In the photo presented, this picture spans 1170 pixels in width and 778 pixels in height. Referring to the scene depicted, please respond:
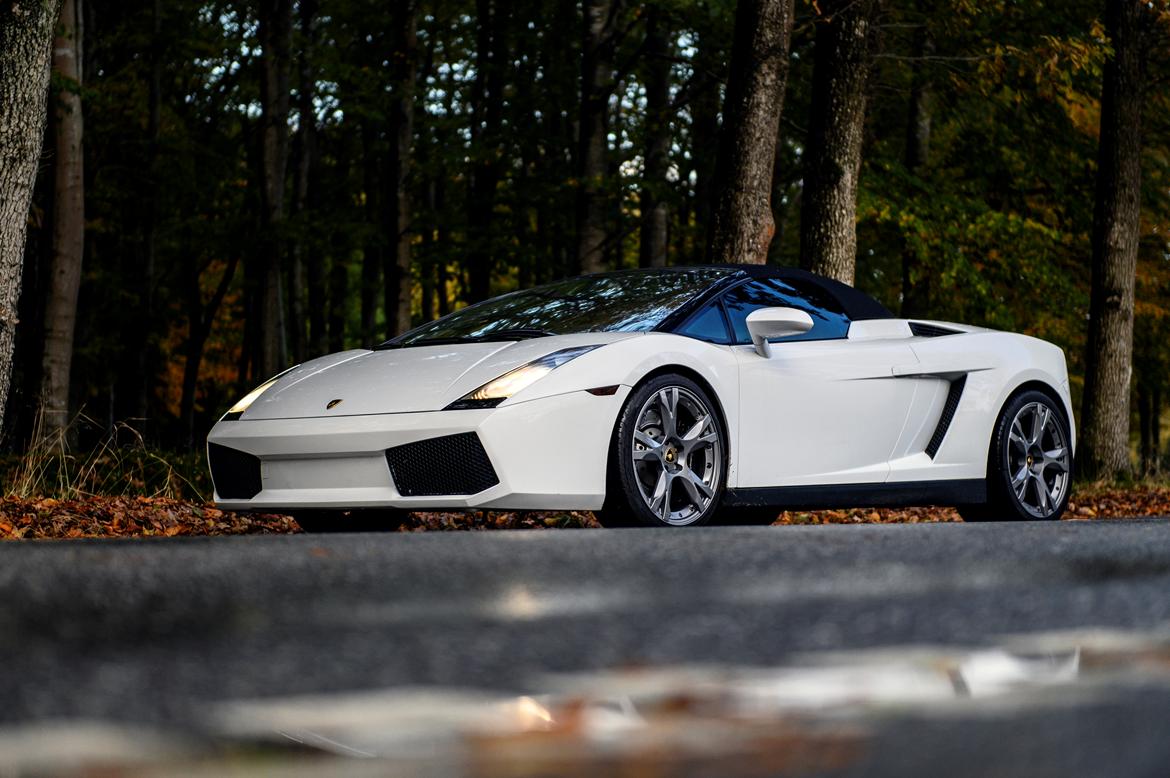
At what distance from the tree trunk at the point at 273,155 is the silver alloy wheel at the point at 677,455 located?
1510 cm

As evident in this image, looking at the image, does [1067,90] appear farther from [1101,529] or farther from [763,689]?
[763,689]

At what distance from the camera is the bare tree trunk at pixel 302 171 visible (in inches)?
877

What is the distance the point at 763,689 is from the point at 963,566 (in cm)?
185

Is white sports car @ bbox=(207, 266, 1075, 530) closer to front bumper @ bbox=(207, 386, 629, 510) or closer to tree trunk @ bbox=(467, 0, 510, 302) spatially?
front bumper @ bbox=(207, 386, 629, 510)

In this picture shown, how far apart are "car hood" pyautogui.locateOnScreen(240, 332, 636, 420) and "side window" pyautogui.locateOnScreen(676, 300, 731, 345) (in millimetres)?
383

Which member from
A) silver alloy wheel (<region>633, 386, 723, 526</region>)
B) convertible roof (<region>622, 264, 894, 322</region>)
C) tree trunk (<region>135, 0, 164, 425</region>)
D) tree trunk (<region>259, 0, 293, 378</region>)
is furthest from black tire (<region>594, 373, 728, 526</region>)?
tree trunk (<region>135, 0, 164, 425</region>)

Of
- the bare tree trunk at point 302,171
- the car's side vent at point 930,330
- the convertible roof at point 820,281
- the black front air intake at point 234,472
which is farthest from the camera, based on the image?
the bare tree trunk at point 302,171

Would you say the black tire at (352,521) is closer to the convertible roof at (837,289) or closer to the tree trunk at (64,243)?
the convertible roof at (837,289)

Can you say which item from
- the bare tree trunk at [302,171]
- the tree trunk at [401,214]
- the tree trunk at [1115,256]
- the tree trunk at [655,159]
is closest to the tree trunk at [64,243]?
the tree trunk at [401,214]

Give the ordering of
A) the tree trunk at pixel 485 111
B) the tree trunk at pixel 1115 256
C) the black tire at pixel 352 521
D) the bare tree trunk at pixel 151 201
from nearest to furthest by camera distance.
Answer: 1. the black tire at pixel 352 521
2. the tree trunk at pixel 1115 256
3. the bare tree trunk at pixel 151 201
4. the tree trunk at pixel 485 111

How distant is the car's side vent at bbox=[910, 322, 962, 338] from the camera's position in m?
8.11

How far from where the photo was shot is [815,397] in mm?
7117

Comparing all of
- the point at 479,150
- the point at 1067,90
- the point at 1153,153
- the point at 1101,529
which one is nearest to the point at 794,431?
the point at 1101,529

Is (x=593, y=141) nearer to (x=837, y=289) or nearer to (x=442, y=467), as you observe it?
(x=837, y=289)
